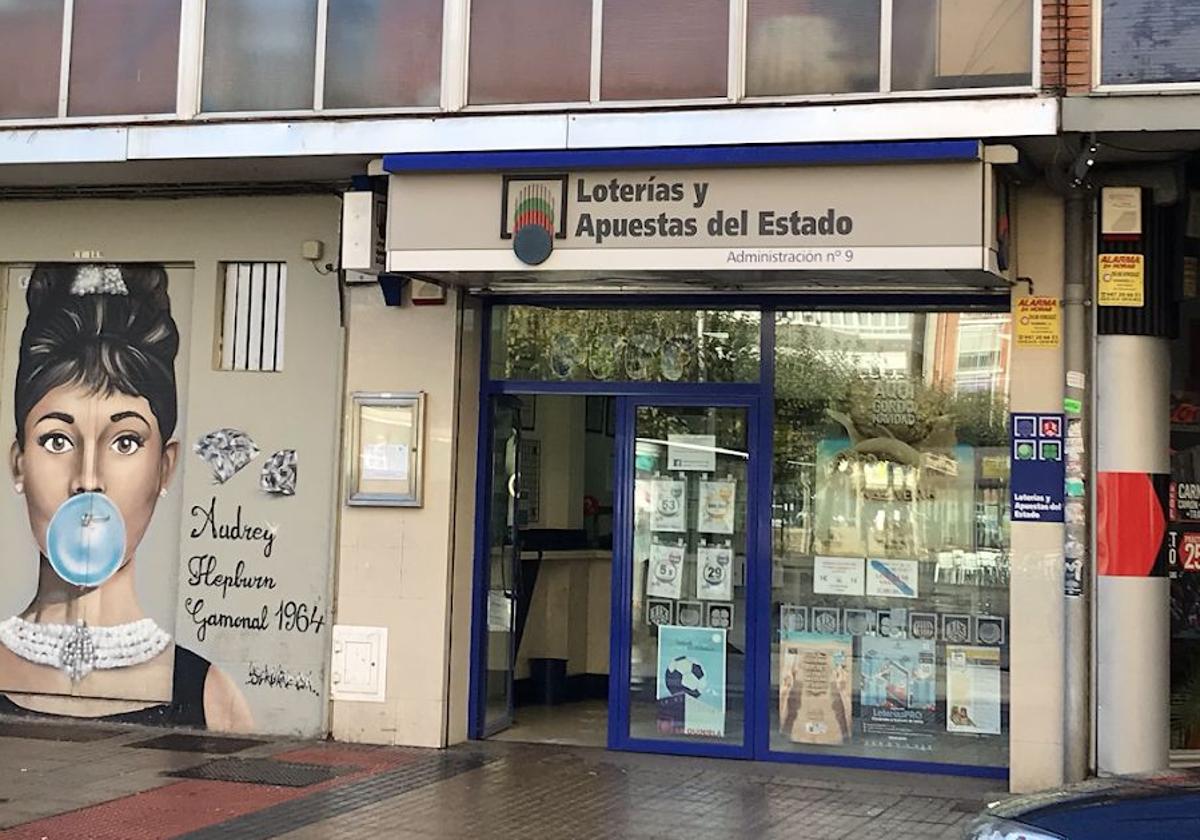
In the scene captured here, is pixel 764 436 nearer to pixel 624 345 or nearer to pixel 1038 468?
pixel 624 345

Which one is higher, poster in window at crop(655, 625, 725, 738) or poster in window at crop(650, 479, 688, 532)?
poster in window at crop(650, 479, 688, 532)

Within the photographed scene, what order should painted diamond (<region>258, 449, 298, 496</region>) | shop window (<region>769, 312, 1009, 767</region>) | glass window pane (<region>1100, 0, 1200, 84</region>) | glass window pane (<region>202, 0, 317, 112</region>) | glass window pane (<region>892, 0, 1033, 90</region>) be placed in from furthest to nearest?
painted diamond (<region>258, 449, 298, 496</region>) < glass window pane (<region>202, 0, 317, 112</region>) < shop window (<region>769, 312, 1009, 767</region>) < glass window pane (<region>892, 0, 1033, 90</region>) < glass window pane (<region>1100, 0, 1200, 84</region>)

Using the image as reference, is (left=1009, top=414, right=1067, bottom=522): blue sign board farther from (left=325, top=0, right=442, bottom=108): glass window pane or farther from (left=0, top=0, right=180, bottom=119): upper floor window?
(left=0, top=0, right=180, bottom=119): upper floor window

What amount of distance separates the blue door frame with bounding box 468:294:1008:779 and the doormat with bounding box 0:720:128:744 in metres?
2.78

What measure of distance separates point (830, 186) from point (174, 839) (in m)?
5.28

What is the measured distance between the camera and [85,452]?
37.0ft

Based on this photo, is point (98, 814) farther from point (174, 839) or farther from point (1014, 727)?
point (1014, 727)

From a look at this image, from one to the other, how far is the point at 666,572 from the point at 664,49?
371 cm

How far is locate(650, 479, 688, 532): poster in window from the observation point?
411 inches

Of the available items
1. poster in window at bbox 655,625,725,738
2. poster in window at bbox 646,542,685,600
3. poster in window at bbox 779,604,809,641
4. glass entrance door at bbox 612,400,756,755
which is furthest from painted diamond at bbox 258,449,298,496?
poster in window at bbox 779,604,809,641

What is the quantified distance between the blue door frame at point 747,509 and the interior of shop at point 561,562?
71cm

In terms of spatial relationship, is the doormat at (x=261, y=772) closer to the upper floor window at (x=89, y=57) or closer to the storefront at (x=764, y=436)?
the storefront at (x=764, y=436)

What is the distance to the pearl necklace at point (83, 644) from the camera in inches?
435

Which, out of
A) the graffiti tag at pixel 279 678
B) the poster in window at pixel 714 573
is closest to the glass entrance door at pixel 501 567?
the graffiti tag at pixel 279 678
